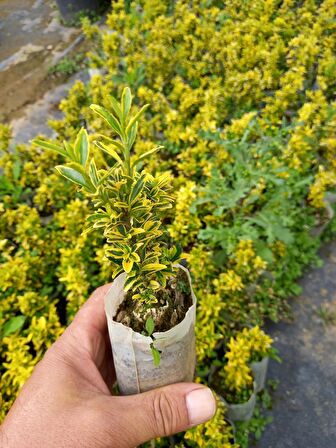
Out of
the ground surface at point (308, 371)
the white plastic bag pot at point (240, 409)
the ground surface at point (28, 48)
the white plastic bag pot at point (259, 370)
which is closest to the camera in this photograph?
the white plastic bag pot at point (240, 409)

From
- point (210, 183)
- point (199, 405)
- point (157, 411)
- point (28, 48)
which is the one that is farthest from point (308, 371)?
point (28, 48)

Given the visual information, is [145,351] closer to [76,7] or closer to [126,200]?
[126,200]

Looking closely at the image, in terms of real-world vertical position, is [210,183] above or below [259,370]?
above

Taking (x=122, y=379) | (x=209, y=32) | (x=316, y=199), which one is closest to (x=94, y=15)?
(x=209, y=32)

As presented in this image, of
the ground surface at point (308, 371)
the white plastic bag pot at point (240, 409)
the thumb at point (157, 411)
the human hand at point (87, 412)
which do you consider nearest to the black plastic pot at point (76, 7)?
the ground surface at point (308, 371)

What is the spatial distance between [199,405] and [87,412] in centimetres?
41

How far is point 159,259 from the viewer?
1.26 meters

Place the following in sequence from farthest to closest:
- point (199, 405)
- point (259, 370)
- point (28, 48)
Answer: point (28, 48) < point (259, 370) < point (199, 405)

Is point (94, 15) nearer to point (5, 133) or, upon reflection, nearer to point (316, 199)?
point (5, 133)

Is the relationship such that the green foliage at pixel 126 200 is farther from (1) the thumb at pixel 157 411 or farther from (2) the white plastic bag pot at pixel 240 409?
(2) the white plastic bag pot at pixel 240 409

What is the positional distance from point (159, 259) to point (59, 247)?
1.73 m

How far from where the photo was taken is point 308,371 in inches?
119

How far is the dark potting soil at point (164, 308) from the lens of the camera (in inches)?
50.8

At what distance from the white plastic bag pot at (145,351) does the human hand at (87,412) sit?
54 millimetres
